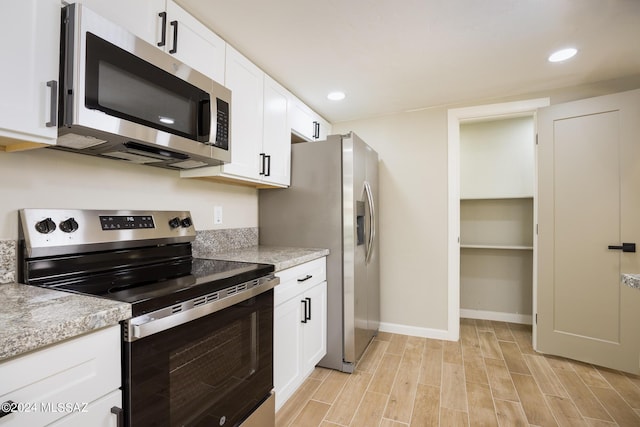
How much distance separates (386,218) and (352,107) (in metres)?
1.15

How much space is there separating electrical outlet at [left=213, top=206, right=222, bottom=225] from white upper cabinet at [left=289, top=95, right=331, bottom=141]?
90cm

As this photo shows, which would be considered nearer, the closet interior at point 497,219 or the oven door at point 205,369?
the oven door at point 205,369

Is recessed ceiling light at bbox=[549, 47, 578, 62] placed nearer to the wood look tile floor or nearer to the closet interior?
the closet interior

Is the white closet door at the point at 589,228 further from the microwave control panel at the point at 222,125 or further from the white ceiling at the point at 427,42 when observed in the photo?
the microwave control panel at the point at 222,125

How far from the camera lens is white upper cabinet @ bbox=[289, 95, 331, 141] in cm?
248

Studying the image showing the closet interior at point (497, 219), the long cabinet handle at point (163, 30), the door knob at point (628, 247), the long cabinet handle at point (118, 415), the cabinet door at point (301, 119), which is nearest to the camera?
the long cabinet handle at point (118, 415)

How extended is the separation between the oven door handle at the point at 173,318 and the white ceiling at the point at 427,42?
4.66ft

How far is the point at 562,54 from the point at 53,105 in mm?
2735

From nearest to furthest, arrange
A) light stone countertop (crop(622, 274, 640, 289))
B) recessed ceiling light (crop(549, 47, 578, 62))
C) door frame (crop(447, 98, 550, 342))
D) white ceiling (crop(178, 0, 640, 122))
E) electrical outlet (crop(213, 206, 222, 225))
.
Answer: light stone countertop (crop(622, 274, 640, 289)) < white ceiling (crop(178, 0, 640, 122)) < recessed ceiling light (crop(549, 47, 578, 62)) < electrical outlet (crop(213, 206, 222, 225)) < door frame (crop(447, 98, 550, 342))

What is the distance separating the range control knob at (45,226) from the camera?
1.12m

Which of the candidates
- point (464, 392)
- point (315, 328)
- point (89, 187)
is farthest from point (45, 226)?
point (464, 392)

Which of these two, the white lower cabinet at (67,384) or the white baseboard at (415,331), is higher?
the white lower cabinet at (67,384)

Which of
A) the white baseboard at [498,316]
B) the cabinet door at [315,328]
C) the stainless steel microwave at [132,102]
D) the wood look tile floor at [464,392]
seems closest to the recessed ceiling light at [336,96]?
the stainless steel microwave at [132,102]

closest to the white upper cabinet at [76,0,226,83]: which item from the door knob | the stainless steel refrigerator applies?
the stainless steel refrigerator
